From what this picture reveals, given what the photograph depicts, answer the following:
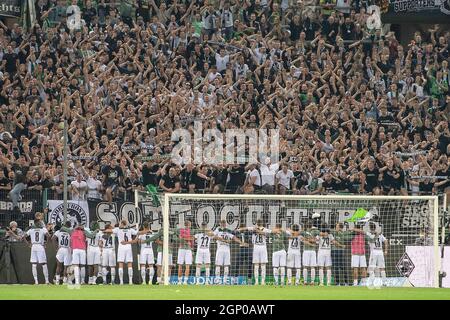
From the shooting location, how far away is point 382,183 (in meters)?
29.9

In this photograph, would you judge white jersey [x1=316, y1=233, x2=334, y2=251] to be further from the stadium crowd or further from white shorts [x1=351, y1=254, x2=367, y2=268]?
the stadium crowd

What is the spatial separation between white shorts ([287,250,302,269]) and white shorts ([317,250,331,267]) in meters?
0.49

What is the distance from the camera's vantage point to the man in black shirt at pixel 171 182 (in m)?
28.7

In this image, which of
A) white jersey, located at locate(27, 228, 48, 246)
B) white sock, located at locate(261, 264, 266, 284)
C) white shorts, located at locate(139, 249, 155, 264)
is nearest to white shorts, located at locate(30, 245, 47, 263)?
white jersey, located at locate(27, 228, 48, 246)

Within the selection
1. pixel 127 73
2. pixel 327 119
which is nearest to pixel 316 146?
pixel 327 119

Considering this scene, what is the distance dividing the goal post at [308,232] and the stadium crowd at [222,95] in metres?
1.14

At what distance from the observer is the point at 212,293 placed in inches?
851

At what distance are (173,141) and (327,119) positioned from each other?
453cm

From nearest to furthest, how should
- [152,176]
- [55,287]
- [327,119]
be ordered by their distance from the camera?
1. [55,287]
2. [152,176]
3. [327,119]

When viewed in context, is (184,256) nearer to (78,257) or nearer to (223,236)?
(223,236)

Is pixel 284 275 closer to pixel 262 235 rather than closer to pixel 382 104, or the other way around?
pixel 262 235

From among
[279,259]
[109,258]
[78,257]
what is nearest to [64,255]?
[78,257]

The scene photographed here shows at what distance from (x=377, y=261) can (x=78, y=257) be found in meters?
7.26

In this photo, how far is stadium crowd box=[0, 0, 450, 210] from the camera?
2920 centimetres
